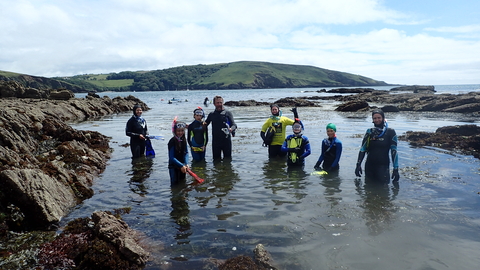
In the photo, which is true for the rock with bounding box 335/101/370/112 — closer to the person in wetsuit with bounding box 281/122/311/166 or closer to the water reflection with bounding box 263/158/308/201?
the water reflection with bounding box 263/158/308/201

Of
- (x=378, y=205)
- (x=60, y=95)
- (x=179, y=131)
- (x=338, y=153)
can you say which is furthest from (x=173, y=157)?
(x=60, y=95)

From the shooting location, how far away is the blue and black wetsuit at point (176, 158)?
363 inches

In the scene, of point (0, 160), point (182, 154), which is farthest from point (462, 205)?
point (0, 160)

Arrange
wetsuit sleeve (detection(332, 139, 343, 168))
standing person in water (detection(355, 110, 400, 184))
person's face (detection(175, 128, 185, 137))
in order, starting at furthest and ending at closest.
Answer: wetsuit sleeve (detection(332, 139, 343, 168)) < standing person in water (detection(355, 110, 400, 184)) < person's face (detection(175, 128, 185, 137))

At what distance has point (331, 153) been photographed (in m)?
10.8

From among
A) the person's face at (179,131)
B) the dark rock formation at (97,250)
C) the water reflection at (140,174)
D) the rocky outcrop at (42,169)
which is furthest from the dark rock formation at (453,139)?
the rocky outcrop at (42,169)

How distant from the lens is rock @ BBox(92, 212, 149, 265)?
217 inches

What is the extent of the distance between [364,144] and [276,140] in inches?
158

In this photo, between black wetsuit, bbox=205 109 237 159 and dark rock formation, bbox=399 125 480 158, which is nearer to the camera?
black wetsuit, bbox=205 109 237 159

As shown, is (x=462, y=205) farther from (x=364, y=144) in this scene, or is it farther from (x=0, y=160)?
(x=0, y=160)

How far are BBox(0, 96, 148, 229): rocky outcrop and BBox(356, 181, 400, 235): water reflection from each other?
6917 millimetres

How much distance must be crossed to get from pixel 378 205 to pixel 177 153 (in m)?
5.59

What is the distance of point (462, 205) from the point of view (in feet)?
26.2

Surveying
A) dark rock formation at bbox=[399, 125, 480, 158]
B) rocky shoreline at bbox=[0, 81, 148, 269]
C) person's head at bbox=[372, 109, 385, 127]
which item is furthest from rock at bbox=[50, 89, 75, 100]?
person's head at bbox=[372, 109, 385, 127]
